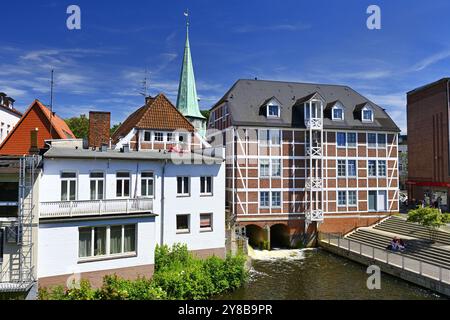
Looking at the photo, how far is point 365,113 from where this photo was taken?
35.3 m

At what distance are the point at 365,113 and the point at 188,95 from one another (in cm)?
1848

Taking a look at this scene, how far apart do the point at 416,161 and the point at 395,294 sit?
30041mm

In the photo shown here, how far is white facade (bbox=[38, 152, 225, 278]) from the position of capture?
15797 mm

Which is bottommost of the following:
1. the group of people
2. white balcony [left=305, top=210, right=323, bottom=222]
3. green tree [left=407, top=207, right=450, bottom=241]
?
the group of people

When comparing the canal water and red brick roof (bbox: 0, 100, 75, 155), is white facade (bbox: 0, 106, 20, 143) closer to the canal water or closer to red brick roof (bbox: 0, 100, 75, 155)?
red brick roof (bbox: 0, 100, 75, 155)

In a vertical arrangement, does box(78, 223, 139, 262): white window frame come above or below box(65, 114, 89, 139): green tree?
below

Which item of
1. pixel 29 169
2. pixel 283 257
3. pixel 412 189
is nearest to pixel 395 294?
pixel 283 257

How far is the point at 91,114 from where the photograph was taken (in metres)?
24.1

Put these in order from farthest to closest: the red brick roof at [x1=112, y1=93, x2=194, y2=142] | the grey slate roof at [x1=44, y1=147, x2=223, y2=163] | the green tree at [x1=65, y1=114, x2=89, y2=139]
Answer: the green tree at [x1=65, y1=114, x2=89, y2=139] → the red brick roof at [x1=112, y1=93, x2=194, y2=142] → the grey slate roof at [x1=44, y1=147, x2=223, y2=163]

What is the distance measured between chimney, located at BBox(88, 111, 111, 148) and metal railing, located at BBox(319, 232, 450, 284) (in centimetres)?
2003

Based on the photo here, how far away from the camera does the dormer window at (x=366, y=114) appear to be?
3519 cm

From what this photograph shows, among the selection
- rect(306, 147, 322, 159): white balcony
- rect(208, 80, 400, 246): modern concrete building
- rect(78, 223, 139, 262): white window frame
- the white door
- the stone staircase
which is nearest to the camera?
rect(78, 223, 139, 262): white window frame

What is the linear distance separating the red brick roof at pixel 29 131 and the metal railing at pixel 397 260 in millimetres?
24976

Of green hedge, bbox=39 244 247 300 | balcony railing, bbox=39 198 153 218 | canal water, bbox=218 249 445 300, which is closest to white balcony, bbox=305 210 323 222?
canal water, bbox=218 249 445 300
